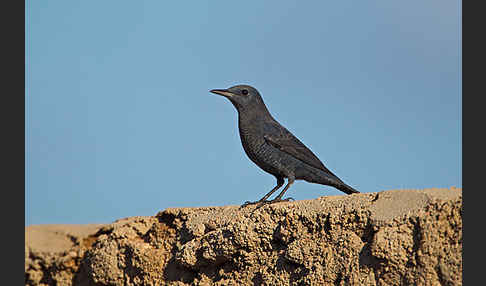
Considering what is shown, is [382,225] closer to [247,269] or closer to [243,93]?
[247,269]

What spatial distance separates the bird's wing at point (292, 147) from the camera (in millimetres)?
6406

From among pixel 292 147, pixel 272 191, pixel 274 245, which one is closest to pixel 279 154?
pixel 292 147

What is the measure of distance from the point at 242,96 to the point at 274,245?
7.43ft

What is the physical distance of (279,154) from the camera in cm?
639

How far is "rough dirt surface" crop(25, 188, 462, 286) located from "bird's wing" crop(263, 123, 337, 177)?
1.04 meters

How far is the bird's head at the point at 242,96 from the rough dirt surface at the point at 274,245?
145 centimetres

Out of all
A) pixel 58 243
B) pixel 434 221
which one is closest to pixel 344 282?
pixel 434 221

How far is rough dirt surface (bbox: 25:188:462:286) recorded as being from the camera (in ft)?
13.7

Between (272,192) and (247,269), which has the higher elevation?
(272,192)

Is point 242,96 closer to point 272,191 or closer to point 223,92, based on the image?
point 223,92

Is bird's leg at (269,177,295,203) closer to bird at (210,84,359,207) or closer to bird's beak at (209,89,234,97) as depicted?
bird at (210,84,359,207)

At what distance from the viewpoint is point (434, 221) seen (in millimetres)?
4164

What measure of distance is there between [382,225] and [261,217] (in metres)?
A: 1.21

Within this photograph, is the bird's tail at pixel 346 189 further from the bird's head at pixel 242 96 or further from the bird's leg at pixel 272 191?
the bird's head at pixel 242 96
